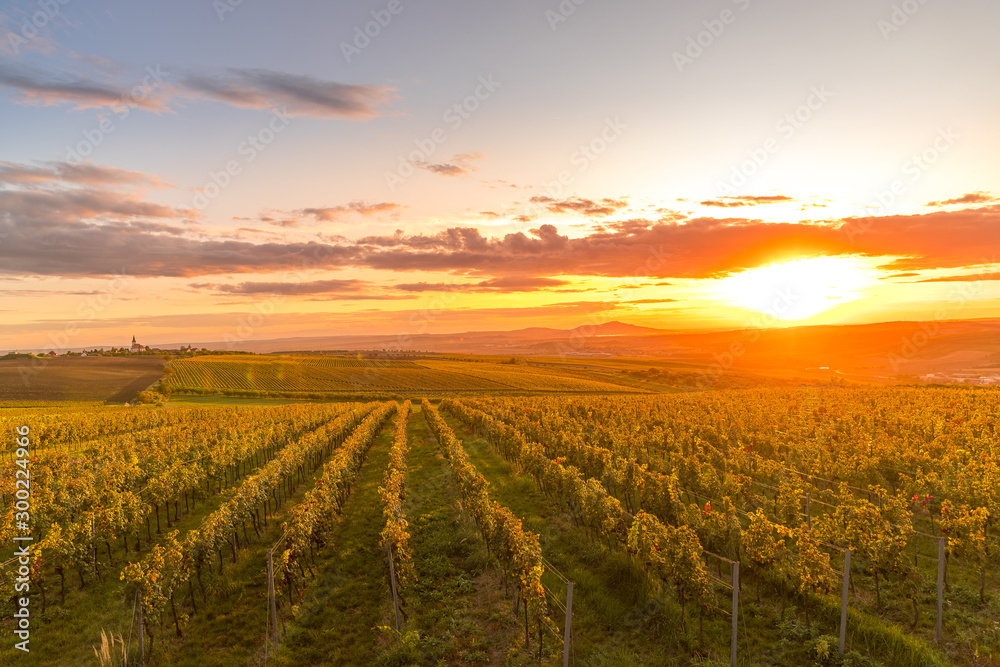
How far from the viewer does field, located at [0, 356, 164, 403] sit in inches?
2788

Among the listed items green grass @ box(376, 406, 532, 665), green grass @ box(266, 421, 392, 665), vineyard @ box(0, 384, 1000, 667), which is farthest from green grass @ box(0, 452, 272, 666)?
green grass @ box(376, 406, 532, 665)

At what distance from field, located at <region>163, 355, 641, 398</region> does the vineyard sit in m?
61.3

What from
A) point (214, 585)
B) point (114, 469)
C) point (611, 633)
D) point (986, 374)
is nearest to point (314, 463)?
point (114, 469)

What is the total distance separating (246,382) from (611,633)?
93.4m

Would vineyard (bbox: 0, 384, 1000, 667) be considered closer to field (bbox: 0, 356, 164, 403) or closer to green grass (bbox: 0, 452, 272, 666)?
green grass (bbox: 0, 452, 272, 666)

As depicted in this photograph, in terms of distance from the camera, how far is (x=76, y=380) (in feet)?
274

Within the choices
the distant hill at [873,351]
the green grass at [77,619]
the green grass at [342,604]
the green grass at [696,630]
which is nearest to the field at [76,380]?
the green grass at [77,619]

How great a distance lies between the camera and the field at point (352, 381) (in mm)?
81188

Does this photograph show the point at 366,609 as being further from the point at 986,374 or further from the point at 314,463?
the point at 986,374

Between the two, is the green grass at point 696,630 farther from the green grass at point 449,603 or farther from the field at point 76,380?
the field at point 76,380

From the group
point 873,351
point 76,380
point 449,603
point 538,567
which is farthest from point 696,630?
point 873,351

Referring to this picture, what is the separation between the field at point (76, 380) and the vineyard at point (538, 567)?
65757 mm

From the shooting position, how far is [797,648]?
888 centimetres

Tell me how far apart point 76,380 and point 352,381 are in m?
47.1
